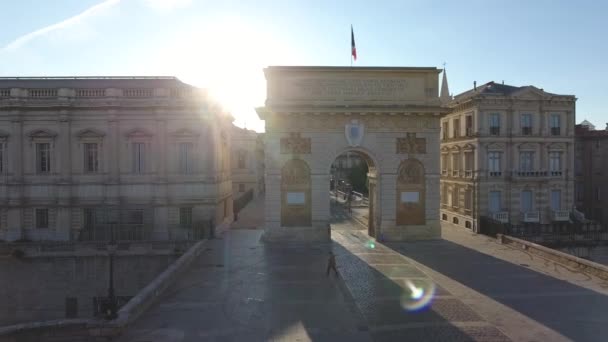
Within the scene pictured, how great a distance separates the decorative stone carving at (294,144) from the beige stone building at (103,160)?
527 centimetres

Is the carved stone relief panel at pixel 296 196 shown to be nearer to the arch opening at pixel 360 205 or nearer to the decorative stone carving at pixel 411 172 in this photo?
the arch opening at pixel 360 205

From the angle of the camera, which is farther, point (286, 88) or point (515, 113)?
point (515, 113)

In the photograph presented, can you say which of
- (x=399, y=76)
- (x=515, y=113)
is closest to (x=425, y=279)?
(x=399, y=76)

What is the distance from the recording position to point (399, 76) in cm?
2430

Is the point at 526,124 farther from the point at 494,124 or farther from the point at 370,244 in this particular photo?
the point at 370,244

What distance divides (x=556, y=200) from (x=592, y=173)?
34.0 feet

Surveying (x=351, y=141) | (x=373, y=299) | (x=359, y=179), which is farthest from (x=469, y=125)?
(x=359, y=179)

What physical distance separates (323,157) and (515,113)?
16022 mm

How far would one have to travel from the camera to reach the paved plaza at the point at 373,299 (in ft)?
37.5

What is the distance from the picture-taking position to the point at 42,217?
2597 cm

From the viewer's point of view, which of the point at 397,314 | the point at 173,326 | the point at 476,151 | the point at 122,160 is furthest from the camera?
the point at 476,151

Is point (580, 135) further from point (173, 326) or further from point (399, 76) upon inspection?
point (173, 326)

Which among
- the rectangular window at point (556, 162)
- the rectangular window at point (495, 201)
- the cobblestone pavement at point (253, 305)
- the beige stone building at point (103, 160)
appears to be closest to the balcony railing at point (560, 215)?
the rectangular window at point (556, 162)

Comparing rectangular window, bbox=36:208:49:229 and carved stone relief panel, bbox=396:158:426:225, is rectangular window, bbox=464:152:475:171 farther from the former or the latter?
rectangular window, bbox=36:208:49:229
